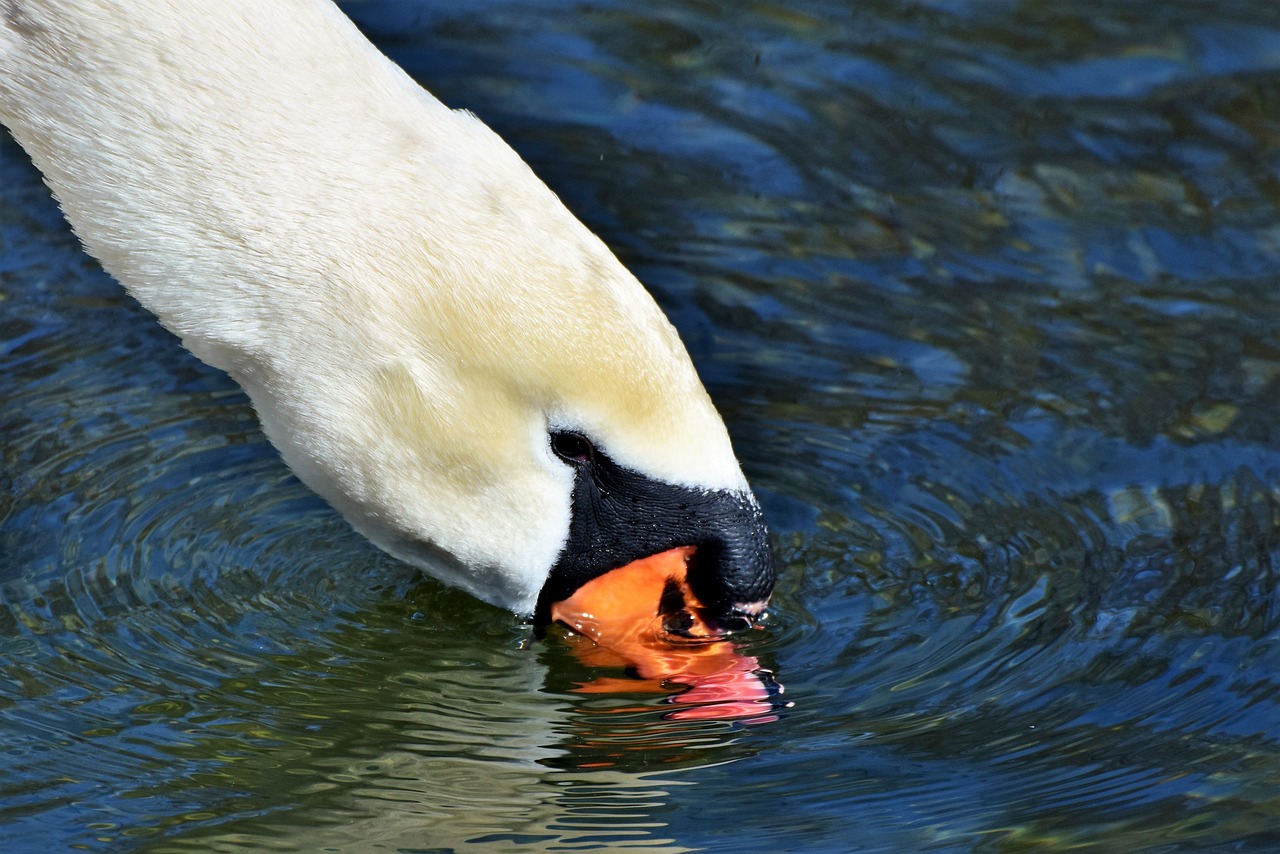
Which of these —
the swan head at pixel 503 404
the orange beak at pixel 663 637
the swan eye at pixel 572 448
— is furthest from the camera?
the orange beak at pixel 663 637

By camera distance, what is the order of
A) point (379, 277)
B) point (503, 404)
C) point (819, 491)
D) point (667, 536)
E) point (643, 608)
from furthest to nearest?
1. point (819, 491)
2. point (643, 608)
3. point (667, 536)
4. point (503, 404)
5. point (379, 277)

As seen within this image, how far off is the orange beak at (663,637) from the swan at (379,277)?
77 millimetres

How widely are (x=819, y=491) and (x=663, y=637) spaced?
1.12 metres

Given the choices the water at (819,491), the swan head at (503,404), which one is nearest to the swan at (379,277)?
the swan head at (503,404)

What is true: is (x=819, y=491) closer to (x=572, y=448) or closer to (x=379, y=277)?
(x=572, y=448)

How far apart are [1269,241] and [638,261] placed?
237cm

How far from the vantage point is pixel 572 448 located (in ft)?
15.5

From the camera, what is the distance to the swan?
14.8 ft

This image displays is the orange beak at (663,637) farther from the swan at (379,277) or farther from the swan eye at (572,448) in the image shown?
the swan eye at (572,448)

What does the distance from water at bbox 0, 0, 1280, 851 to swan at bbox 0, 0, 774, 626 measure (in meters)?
0.56

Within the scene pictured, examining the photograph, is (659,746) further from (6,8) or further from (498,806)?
(6,8)

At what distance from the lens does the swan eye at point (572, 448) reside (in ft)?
15.4

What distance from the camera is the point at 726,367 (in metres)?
6.65

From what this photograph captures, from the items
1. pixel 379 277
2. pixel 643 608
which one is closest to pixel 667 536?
pixel 643 608
